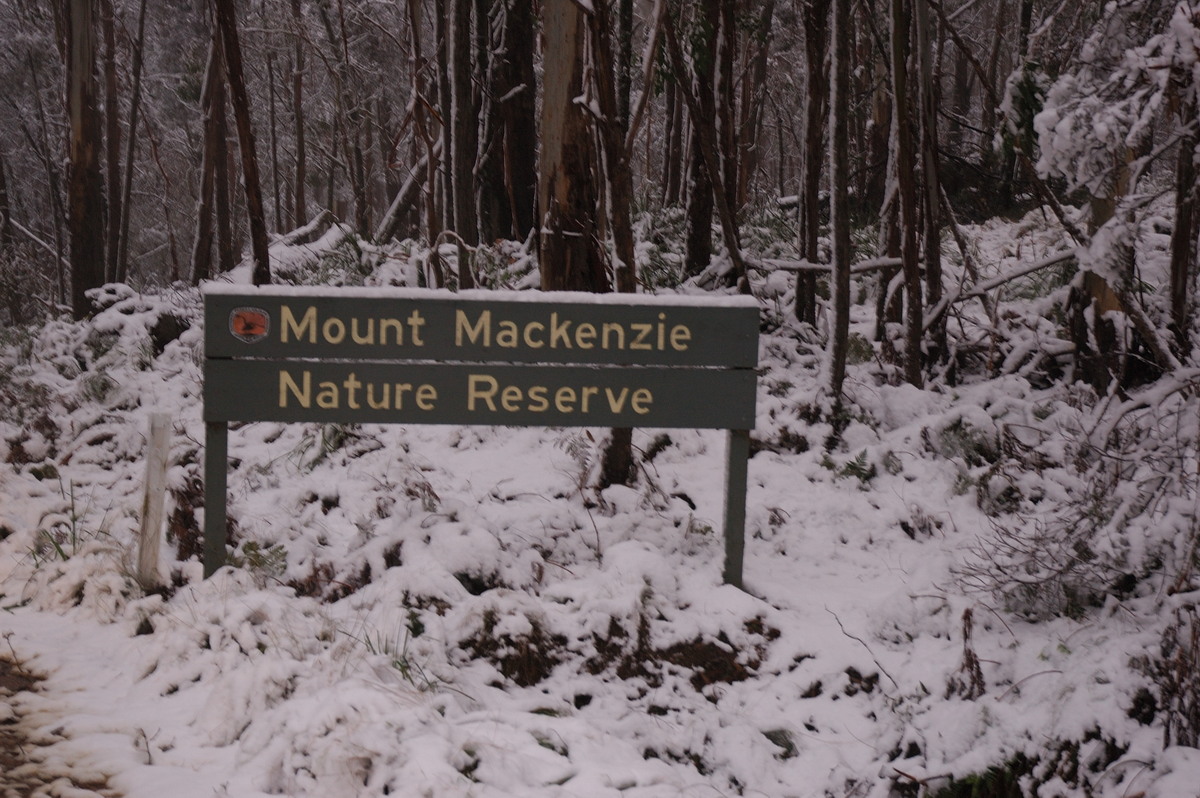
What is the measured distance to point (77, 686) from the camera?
4.12 metres

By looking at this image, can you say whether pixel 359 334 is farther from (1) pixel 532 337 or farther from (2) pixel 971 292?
(2) pixel 971 292

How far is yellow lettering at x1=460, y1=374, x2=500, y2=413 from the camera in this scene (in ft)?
15.6

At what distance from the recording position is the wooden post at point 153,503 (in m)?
4.86

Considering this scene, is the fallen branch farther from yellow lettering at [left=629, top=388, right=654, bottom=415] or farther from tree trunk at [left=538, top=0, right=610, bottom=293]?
yellow lettering at [left=629, top=388, right=654, bottom=415]

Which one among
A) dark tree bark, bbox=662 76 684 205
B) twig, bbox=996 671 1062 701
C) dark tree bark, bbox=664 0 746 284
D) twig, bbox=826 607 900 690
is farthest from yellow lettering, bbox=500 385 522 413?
dark tree bark, bbox=662 76 684 205

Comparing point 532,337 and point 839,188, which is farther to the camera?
point 839,188

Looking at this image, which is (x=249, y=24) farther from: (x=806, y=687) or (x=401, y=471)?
(x=806, y=687)

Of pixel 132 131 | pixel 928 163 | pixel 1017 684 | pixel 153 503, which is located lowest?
pixel 1017 684

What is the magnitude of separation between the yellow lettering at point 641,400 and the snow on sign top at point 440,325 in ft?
0.53

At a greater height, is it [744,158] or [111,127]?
[111,127]

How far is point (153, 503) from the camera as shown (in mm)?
4871

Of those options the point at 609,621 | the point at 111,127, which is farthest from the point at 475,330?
the point at 111,127

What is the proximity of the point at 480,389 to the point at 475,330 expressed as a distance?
30cm

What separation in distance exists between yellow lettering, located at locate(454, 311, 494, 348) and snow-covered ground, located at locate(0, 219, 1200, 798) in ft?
3.67
